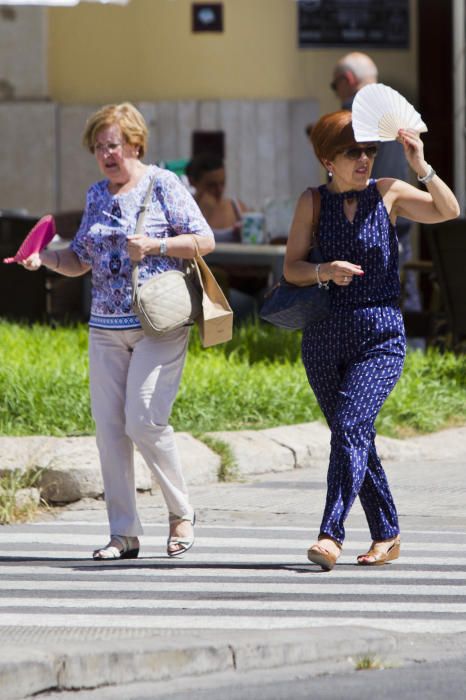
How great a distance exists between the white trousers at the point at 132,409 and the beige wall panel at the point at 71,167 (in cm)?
1176

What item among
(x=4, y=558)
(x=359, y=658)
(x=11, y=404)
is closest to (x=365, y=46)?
(x=11, y=404)

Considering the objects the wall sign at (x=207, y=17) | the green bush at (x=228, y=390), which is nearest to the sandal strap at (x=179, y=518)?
the green bush at (x=228, y=390)

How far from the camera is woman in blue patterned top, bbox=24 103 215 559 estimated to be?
20.2ft

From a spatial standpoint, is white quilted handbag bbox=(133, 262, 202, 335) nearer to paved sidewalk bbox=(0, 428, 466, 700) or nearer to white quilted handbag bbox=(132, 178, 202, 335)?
white quilted handbag bbox=(132, 178, 202, 335)

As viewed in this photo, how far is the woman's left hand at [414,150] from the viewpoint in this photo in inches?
229

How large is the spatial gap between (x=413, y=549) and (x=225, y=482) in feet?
6.39

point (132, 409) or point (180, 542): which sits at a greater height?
point (132, 409)

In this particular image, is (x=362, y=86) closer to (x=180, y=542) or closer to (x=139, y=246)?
(x=139, y=246)

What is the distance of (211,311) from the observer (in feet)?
20.6

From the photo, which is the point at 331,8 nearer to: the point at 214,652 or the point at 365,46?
the point at 365,46

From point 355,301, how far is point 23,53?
1266 cm

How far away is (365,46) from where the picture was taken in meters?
17.9

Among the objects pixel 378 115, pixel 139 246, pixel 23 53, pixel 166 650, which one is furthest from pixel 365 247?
pixel 23 53

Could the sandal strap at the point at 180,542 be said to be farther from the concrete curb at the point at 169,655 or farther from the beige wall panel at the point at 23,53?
the beige wall panel at the point at 23,53
